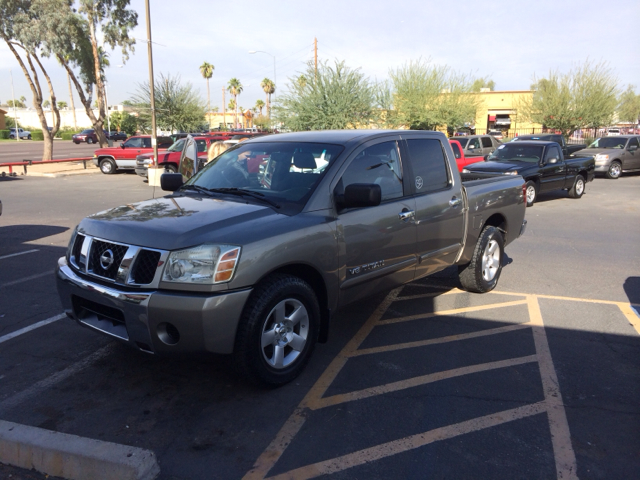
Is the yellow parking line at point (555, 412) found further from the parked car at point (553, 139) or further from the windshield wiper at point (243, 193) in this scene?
the parked car at point (553, 139)

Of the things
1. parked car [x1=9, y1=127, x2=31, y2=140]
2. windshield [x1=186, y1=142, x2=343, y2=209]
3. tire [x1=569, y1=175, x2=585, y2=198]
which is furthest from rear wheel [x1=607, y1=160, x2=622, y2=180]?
parked car [x1=9, y1=127, x2=31, y2=140]

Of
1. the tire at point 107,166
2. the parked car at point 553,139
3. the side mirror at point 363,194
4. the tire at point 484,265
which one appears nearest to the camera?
the side mirror at point 363,194

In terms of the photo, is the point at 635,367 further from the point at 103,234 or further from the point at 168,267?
the point at 103,234

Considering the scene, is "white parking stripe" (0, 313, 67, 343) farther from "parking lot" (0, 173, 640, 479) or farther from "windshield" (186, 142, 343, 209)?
"windshield" (186, 142, 343, 209)

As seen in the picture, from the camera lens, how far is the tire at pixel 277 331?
3.52 metres

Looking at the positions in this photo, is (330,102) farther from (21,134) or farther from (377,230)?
(21,134)

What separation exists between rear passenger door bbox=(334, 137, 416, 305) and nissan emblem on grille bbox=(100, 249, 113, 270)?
165 cm

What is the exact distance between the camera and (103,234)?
372 cm

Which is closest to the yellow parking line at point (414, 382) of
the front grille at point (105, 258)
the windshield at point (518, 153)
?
the front grille at point (105, 258)

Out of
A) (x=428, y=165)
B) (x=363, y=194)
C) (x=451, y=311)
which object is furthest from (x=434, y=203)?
(x=363, y=194)

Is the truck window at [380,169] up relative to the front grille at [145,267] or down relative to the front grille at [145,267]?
up

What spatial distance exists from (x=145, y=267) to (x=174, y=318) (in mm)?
414

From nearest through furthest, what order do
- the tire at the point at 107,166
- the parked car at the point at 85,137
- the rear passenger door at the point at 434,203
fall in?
the rear passenger door at the point at 434,203 < the tire at the point at 107,166 < the parked car at the point at 85,137

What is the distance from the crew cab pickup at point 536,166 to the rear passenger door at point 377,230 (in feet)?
30.2
